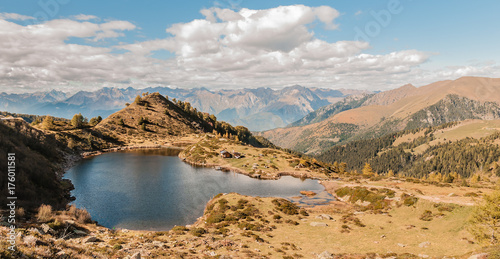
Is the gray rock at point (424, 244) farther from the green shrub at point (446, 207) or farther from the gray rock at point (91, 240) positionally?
the gray rock at point (91, 240)

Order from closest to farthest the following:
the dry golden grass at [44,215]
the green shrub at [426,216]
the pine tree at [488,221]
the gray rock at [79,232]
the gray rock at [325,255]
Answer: the pine tree at [488,221], the gray rock at [325,255], the dry golden grass at [44,215], the gray rock at [79,232], the green shrub at [426,216]

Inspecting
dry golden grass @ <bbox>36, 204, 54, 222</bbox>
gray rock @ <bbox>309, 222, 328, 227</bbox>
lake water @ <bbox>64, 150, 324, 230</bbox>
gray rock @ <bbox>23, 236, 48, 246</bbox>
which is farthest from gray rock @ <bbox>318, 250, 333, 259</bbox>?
dry golden grass @ <bbox>36, 204, 54, 222</bbox>

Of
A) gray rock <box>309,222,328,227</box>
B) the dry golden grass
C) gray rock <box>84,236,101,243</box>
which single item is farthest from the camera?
gray rock <box>309,222,328,227</box>

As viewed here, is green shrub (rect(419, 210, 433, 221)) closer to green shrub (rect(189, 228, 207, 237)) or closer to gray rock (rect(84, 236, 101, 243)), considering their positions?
green shrub (rect(189, 228, 207, 237))

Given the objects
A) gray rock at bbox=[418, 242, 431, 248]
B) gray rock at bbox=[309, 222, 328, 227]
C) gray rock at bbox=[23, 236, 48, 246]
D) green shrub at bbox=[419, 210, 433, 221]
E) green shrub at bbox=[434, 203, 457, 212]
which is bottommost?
gray rock at bbox=[309, 222, 328, 227]

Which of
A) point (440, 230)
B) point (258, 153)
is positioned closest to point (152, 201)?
point (440, 230)

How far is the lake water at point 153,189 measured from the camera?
5509 cm

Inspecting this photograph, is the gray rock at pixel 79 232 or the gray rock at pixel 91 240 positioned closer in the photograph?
the gray rock at pixel 91 240

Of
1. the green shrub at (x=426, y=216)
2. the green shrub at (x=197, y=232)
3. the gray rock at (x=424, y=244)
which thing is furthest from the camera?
the green shrub at (x=426, y=216)

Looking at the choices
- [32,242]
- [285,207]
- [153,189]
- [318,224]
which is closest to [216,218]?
[285,207]

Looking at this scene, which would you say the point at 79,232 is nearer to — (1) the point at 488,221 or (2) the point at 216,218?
(2) the point at 216,218

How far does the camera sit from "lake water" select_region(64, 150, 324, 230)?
55094mm

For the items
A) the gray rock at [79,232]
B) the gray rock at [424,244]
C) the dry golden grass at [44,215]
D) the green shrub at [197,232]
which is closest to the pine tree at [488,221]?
the gray rock at [424,244]

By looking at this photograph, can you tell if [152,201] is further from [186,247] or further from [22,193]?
[186,247]
